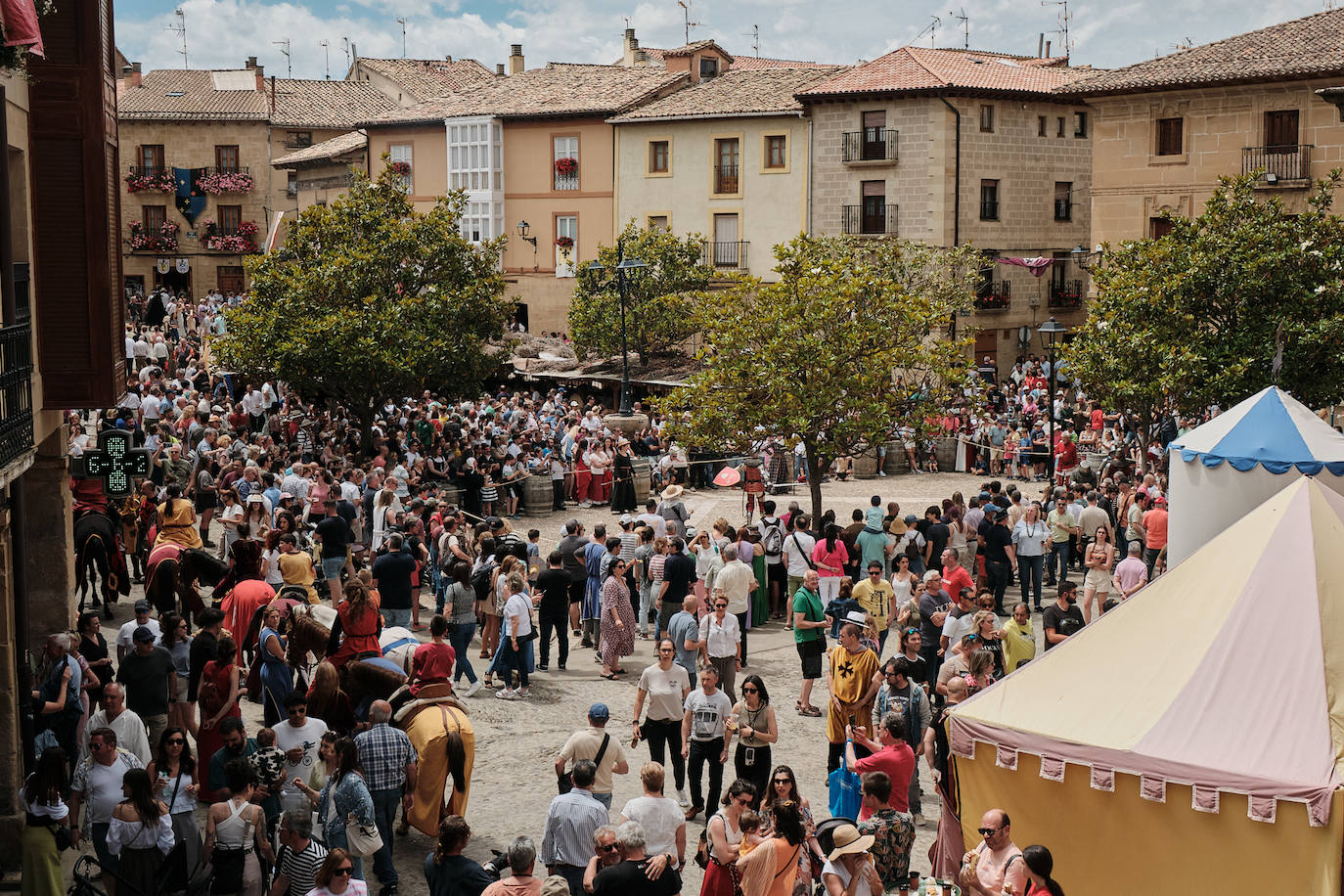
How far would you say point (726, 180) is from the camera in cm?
4744

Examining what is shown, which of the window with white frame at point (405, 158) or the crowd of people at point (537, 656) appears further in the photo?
the window with white frame at point (405, 158)

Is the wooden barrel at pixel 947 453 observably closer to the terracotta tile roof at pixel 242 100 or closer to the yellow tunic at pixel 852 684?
the yellow tunic at pixel 852 684

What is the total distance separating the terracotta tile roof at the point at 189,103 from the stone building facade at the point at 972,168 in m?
28.6

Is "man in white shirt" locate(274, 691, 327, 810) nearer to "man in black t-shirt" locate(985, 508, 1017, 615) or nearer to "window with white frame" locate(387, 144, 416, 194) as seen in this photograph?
"man in black t-shirt" locate(985, 508, 1017, 615)

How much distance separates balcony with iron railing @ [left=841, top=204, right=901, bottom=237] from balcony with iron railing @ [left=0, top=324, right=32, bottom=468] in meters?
34.5

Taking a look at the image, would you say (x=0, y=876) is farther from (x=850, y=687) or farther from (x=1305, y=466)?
(x=1305, y=466)

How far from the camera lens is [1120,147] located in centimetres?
3644

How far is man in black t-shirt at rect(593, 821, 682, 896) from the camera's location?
8.35 meters

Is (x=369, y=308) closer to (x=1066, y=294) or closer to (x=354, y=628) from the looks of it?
(x=354, y=628)

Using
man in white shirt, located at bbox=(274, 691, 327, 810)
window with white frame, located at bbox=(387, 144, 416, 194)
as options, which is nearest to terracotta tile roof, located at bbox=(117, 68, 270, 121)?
window with white frame, located at bbox=(387, 144, 416, 194)

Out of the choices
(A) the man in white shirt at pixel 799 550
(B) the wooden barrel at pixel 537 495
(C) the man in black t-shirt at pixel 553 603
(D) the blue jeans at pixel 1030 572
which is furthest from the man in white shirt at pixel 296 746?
(B) the wooden barrel at pixel 537 495

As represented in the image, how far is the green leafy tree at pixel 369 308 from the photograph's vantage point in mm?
27609

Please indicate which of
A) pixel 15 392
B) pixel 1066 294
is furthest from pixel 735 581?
pixel 1066 294

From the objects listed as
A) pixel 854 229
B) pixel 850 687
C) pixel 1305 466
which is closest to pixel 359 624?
pixel 850 687
